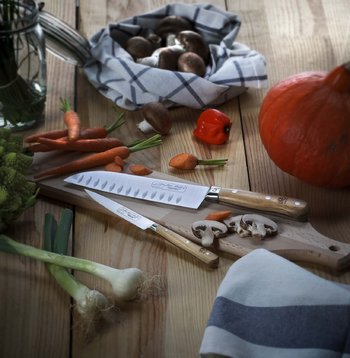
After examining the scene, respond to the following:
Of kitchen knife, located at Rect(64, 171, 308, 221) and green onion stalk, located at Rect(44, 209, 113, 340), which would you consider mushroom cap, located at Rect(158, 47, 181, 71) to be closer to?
kitchen knife, located at Rect(64, 171, 308, 221)

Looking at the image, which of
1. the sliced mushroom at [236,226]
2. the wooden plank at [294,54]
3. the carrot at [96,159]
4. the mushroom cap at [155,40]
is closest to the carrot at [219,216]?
the sliced mushroom at [236,226]

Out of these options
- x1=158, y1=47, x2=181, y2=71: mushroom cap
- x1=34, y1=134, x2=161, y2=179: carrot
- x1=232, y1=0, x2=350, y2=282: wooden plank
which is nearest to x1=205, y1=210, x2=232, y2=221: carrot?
x1=232, y1=0, x2=350, y2=282: wooden plank

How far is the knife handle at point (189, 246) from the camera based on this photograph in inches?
48.7

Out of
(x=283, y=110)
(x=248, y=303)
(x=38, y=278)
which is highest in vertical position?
(x=283, y=110)

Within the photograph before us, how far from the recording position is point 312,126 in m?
1.33

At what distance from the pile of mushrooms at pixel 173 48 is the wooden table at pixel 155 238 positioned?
11 cm

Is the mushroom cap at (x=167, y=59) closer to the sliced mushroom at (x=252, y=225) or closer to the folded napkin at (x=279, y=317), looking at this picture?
the sliced mushroom at (x=252, y=225)

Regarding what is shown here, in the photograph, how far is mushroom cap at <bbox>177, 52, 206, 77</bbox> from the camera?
5.50ft

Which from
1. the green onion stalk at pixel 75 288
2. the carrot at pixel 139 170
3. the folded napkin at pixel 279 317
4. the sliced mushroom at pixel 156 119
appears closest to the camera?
the folded napkin at pixel 279 317

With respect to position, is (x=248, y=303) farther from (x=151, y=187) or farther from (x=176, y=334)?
(x=151, y=187)

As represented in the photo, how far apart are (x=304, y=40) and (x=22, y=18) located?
76cm

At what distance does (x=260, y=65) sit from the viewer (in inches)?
66.3

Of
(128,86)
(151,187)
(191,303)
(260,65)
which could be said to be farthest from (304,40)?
(191,303)

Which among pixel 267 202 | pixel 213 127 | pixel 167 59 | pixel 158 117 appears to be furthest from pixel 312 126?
pixel 167 59
